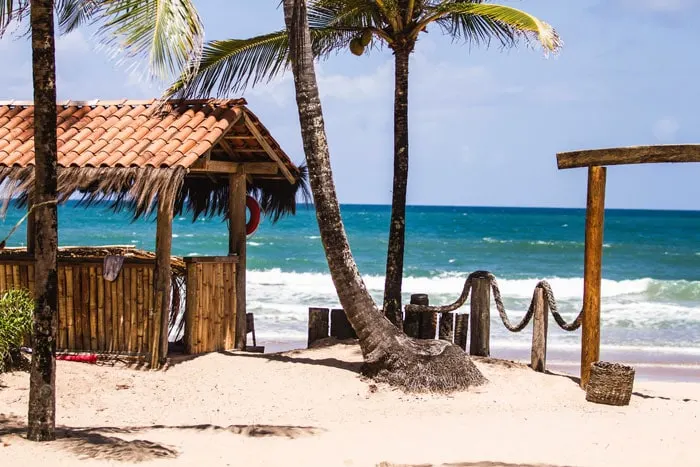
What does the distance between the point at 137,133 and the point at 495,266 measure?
99.3 ft

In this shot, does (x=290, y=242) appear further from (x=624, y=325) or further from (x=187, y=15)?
(x=187, y=15)

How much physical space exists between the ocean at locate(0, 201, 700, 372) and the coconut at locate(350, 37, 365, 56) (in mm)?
2127

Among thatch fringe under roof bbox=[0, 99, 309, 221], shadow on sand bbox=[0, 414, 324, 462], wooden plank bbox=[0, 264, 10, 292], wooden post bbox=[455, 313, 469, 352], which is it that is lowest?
shadow on sand bbox=[0, 414, 324, 462]

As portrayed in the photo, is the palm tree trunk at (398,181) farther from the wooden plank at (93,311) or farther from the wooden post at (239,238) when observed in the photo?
the wooden plank at (93,311)

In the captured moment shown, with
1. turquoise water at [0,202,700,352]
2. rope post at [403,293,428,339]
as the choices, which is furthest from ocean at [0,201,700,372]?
rope post at [403,293,428,339]

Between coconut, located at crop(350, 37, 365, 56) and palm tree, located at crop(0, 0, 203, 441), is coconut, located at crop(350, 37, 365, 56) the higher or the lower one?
the higher one

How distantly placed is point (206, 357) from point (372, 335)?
7.23 feet

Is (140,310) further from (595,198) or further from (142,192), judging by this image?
(595,198)

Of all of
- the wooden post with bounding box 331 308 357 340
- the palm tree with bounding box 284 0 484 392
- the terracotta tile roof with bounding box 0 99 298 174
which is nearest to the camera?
the palm tree with bounding box 284 0 484 392

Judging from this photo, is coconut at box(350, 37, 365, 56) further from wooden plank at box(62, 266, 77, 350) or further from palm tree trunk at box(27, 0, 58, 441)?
palm tree trunk at box(27, 0, 58, 441)

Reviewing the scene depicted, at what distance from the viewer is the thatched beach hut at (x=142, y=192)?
9820 millimetres

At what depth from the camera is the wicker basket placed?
30.4ft

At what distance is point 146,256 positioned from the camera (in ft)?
37.8

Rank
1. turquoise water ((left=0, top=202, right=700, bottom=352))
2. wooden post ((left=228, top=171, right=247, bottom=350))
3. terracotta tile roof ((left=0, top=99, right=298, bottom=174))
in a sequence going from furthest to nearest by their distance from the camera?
1. turquoise water ((left=0, top=202, right=700, bottom=352))
2. wooden post ((left=228, top=171, right=247, bottom=350))
3. terracotta tile roof ((left=0, top=99, right=298, bottom=174))
